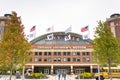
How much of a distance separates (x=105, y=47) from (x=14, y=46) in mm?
11447

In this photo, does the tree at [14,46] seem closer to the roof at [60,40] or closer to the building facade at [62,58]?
the building facade at [62,58]

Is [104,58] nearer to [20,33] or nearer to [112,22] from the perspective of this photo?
[20,33]

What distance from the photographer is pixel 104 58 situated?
26.0 m

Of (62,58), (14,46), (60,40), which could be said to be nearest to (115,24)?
(60,40)

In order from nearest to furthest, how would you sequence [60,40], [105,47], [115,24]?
[105,47], [60,40], [115,24]

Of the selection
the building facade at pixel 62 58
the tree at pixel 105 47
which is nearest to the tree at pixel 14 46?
the tree at pixel 105 47

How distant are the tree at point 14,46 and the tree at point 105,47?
364 inches

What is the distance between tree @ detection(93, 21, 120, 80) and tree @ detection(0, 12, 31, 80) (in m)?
9.23

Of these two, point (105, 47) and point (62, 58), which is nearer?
point (105, 47)

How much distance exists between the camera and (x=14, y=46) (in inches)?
934

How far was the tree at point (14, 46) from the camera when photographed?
76.7ft

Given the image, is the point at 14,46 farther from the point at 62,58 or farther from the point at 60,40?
the point at 60,40

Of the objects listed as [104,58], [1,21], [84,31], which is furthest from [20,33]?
[1,21]

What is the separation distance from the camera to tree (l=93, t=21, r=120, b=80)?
2575 cm
